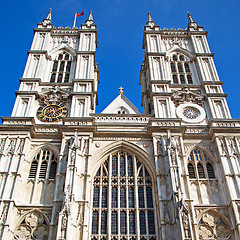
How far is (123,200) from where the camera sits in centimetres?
1931

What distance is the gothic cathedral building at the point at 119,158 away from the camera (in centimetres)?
1783

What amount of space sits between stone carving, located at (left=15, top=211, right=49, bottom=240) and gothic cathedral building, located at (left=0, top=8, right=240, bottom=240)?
0.05 meters

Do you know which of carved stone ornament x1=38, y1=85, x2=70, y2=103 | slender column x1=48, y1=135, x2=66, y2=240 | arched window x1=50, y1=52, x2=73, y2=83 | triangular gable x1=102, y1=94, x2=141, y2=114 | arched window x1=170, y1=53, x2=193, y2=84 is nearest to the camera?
slender column x1=48, y1=135, x2=66, y2=240

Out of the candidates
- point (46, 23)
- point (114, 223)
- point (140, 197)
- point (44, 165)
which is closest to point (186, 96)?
point (140, 197)

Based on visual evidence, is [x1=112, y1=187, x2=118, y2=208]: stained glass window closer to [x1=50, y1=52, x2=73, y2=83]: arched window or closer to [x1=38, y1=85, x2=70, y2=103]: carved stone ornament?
[x1=38, y1=85, x2=70, y2=103]: carved stone ornament

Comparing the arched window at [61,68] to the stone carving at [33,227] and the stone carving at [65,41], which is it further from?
the stone carving at [33,227]

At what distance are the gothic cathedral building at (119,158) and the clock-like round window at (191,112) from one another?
2.8 inches

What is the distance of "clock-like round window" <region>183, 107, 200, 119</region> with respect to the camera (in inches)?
934

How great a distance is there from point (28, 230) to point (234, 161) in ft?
40.5

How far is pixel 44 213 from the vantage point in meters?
18.3

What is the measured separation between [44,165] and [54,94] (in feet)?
20.3

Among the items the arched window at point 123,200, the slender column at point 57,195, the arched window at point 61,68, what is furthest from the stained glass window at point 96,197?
the arched window at point 61,68

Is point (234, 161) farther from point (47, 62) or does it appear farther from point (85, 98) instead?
point (47, 62)

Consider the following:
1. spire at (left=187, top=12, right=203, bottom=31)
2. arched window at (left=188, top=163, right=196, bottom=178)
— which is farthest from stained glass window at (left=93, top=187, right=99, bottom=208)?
spire at (left=187, top=12, right=203, bottom=31)
